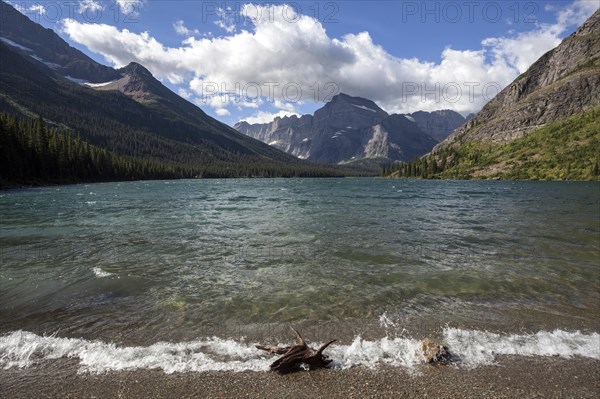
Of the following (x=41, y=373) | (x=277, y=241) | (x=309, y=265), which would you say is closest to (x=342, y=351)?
(x=41, y=373)

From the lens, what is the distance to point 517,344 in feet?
33.0

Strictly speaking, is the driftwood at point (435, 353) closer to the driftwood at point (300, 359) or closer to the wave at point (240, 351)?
the wave at point (240, 351)

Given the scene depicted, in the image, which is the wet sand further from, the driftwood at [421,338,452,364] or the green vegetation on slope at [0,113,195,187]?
the green vegetation on slope at [0,113,195,187]

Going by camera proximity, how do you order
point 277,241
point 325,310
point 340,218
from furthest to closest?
point 340,218
point 277,241
point 325,310

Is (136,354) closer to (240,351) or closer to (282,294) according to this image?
(240,351)

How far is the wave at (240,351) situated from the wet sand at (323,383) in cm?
34

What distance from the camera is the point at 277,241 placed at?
25875 mm

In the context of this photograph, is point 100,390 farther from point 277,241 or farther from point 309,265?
point 277,241

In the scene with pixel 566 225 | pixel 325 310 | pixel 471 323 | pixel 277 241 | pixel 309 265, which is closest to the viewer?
pixel 471 323

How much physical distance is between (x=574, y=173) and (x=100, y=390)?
210292 millimetres

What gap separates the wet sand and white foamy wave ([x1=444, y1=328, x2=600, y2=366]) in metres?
0.57

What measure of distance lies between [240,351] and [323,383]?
277 centimetres

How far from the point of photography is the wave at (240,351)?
29.2ft

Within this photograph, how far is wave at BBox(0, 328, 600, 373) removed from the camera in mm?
8898
